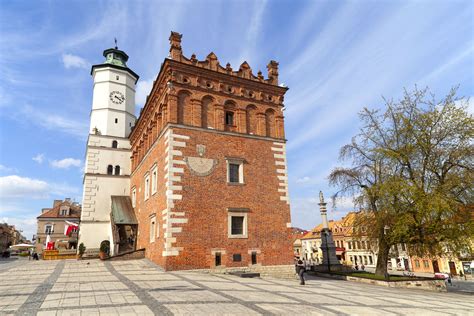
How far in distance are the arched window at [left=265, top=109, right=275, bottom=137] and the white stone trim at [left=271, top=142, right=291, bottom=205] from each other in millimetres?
827

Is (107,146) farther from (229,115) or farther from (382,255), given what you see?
(382,255)

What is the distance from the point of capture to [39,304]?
27.0ft

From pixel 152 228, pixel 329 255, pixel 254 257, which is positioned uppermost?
pixel 152 228

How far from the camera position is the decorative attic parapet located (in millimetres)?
18609

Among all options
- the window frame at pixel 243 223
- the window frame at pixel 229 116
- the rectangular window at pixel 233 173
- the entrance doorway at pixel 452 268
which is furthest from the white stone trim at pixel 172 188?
the entrance doorway at pixel 452 268

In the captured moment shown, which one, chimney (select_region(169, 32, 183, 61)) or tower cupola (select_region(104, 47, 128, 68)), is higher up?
tower cupola (select_region(104, 47, 128, 68))

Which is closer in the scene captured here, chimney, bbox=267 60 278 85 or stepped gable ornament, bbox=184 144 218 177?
stepped gable ornament, bbox=184 144 218 177

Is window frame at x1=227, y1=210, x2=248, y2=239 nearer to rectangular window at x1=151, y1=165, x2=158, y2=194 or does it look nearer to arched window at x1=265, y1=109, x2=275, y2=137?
rectangular window at x1=151, y1=165, x2=158, y2=194

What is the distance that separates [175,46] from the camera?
18.6m

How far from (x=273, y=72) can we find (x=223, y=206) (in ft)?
33.5

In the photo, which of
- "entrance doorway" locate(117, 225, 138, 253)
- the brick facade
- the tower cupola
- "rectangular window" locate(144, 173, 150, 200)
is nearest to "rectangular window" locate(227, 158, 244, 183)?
the brick facade

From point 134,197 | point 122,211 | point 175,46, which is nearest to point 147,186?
point 134,197

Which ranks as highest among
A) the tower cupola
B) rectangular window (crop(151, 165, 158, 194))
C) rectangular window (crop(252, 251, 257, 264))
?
the tower cupola

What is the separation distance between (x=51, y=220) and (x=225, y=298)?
161 feet
